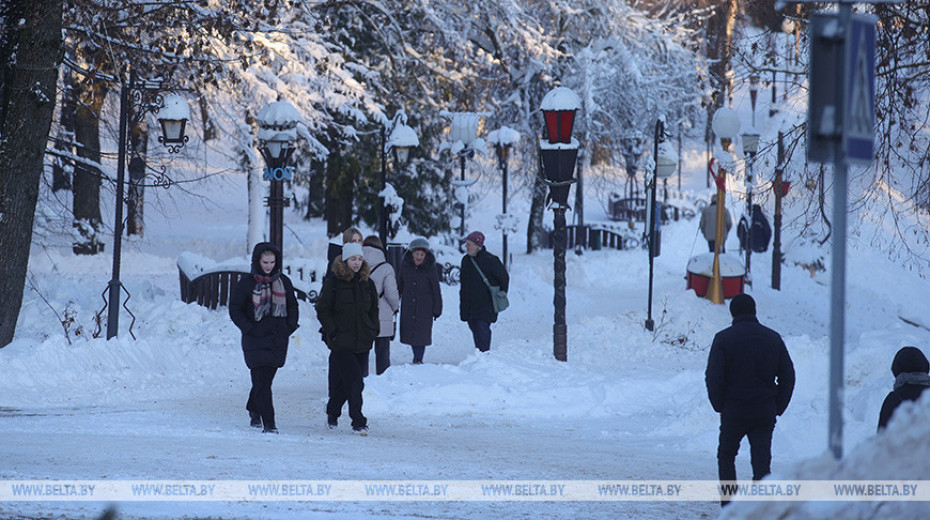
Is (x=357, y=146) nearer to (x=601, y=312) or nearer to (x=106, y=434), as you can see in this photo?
(x=601, y=312)

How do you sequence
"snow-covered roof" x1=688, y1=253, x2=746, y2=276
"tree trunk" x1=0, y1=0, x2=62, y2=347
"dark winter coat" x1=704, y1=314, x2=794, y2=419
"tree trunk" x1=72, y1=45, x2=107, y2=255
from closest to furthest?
"dark winter coat" x1=704, y1=314, x2=794, y2=419, "tree trunk" x1=0, y1=0, x2=62, y2=347, "snow-covered roof" x1=688, y1=253, x2=746, y2=276, "tree trunk" x1=72, y1=45, x2=107, y2=255

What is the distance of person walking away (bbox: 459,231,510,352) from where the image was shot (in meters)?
13.9

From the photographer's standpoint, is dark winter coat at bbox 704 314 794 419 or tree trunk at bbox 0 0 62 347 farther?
tree trunk at bbox 0 0 62 347

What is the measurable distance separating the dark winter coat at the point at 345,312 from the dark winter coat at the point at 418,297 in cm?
Answer: 366

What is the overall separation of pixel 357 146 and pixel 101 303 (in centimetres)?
1307

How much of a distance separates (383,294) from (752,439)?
225 inches

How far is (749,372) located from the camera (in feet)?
22.4

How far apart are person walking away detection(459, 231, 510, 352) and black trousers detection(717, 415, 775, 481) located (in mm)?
6951

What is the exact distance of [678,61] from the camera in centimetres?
3666

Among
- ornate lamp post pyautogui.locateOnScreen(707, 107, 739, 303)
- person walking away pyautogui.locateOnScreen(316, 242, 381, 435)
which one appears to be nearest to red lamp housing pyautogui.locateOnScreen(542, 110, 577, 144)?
person walking away pyautogui.locateOnScreen(316, 242, 381, 435)

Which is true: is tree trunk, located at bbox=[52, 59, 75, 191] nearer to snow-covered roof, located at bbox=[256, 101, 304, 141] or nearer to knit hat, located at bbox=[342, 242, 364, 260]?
snow-covered roof, located at bbox=[256, 101, 304, 141]

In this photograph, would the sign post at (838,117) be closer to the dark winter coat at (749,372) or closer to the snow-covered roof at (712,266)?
the dark winter coat at (749,372)

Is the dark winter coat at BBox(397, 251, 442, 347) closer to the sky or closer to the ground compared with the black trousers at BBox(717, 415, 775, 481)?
closer to the sky

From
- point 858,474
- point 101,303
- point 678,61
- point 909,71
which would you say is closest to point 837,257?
point 858,474
